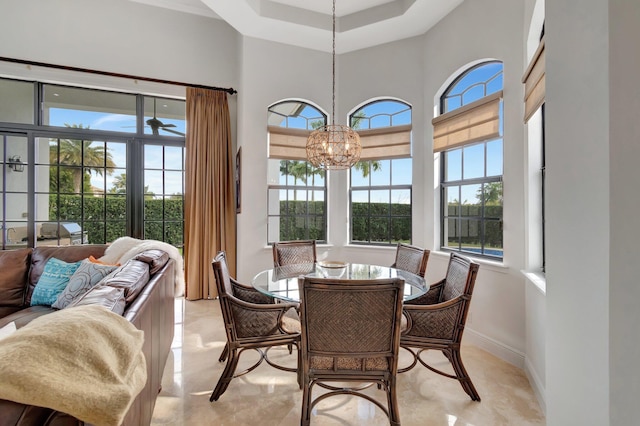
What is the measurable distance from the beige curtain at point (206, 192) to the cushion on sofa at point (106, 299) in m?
2.78

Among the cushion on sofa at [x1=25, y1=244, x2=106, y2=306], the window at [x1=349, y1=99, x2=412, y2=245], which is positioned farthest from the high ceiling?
the cushion on sofa at [x1=25, y1=244, x2=106, y2=306]

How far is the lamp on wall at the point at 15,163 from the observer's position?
3820mm

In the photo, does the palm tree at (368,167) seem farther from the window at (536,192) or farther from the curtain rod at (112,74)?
the curtain rod at (112,74)

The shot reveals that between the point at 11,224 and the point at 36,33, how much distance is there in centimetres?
240

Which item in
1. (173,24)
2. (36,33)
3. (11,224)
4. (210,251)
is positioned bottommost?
(210,251)

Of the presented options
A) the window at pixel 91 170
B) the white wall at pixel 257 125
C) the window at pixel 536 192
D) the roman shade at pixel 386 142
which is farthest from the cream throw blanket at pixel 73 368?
the window at pixel 91 170

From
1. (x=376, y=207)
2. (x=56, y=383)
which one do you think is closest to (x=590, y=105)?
(x=56, y=383)

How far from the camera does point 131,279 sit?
170 centimetres

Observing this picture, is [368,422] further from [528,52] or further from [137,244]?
[528,52]

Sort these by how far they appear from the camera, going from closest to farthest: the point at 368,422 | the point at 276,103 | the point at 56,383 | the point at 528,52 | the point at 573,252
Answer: the point at 56,383 < the point at 573,252 < the point at 368,422 < the point at 528,52 < the point at 276,103

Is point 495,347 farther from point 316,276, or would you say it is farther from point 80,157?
point 80,157

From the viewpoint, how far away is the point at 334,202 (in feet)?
14.3

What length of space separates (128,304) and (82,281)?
123 cm

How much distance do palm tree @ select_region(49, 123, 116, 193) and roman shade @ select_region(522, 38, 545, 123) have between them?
4828mm
